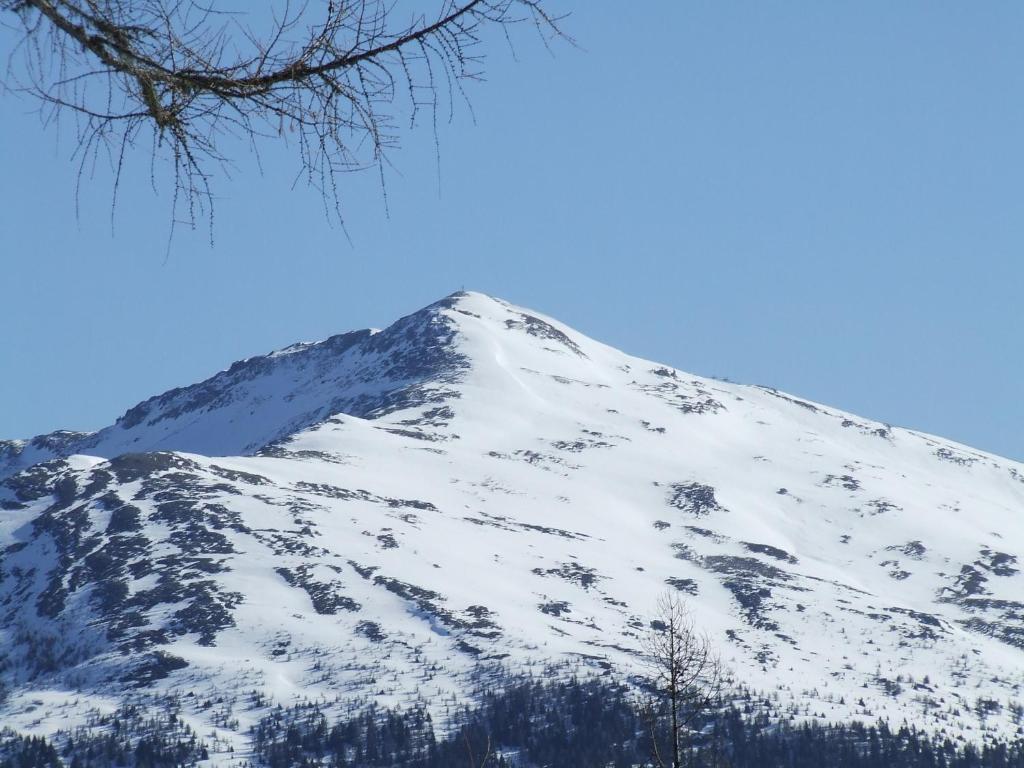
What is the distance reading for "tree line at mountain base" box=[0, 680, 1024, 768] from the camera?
134375mm

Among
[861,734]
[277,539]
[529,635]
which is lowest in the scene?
[861,734]

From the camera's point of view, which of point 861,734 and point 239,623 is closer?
point 861,734

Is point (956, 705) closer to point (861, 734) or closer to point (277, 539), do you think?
point (861, 734)

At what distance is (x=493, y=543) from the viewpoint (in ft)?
632

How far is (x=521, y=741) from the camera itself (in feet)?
466

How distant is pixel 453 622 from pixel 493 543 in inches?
1188

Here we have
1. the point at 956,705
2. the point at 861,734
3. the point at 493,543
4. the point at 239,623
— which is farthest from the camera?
the point at 493,543

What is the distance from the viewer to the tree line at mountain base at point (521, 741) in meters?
134

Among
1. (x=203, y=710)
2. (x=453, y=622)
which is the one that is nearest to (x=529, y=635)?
(x=453, y=622)

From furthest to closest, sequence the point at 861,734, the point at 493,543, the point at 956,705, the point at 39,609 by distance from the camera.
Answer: the point at 493,543 → the point at 39,609 → the point at 956,705 → the point at 861,734

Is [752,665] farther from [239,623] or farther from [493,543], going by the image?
[239,623]

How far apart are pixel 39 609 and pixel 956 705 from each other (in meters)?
108

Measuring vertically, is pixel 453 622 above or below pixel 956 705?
above

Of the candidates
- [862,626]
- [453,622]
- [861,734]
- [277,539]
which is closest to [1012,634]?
[862,626]
